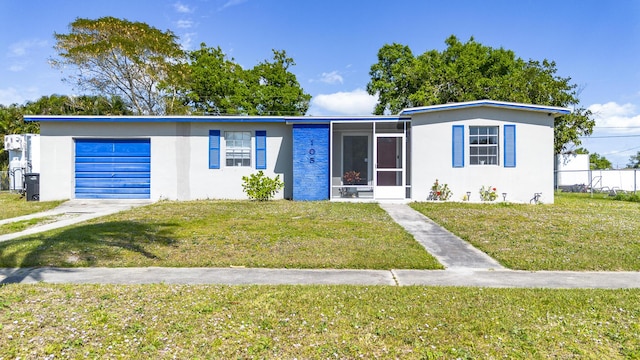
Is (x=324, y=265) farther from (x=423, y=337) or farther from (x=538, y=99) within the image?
(x=538, y=99)

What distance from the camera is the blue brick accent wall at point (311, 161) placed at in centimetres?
1370

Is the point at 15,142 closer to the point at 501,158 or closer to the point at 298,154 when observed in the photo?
the point at 298,154

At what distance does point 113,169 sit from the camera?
46.4 feet

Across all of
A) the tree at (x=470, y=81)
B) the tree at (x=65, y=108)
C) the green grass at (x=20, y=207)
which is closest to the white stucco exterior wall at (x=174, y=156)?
the green grass at (x=20, y=207)

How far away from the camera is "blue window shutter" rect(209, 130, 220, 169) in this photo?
14094 mm

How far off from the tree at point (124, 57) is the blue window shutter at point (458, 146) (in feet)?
74.5

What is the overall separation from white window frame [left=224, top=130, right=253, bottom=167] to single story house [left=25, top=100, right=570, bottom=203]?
4 centimetres

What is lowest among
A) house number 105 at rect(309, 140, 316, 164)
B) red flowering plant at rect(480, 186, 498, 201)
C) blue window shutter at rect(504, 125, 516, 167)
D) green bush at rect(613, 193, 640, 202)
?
green bush at rect(613, 193, 640, 202)

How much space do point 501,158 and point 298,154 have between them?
708cm

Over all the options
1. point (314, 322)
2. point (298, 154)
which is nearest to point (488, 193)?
point (298, 154)

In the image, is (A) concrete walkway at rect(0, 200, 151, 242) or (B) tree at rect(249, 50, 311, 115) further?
(B) tree at rect(249, 50, 311, 115)

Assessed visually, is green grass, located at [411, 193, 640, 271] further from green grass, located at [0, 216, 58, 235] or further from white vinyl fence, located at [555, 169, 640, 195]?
white vinyl fence, located at [555, 169, 640, 195]

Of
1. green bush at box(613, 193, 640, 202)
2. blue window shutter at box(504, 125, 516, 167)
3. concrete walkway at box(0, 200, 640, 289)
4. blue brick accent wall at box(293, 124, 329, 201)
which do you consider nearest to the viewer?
concrete walkway at box(0, 200, 640, 289)

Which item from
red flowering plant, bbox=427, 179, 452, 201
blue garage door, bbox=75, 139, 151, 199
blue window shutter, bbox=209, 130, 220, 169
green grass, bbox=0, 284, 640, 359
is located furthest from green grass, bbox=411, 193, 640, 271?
blue garage door, bbox=75, 139, 151, 199
